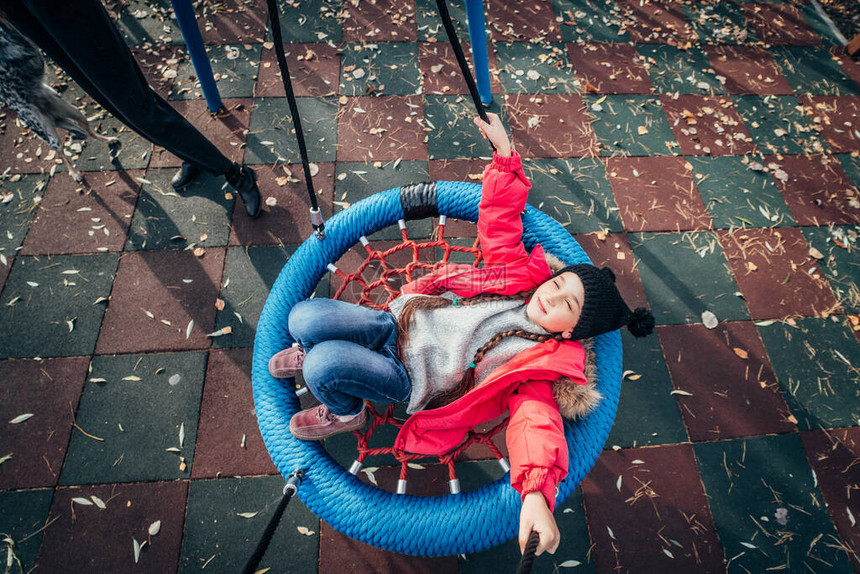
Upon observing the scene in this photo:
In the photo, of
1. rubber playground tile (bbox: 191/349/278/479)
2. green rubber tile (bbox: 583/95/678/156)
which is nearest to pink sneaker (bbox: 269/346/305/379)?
rubber playground tile (bbox: 191/349/278/479)

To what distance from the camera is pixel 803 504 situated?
2.70 m

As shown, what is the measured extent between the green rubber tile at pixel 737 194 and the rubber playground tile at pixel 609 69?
105 centimetres

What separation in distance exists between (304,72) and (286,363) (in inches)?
125

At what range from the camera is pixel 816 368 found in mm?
3117

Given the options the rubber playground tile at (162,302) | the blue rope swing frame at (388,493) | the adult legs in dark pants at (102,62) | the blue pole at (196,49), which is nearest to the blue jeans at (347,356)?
the blue rope swing frame at (388,493)

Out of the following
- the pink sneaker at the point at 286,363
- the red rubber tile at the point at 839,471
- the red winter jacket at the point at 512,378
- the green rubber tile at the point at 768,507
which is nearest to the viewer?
the red winter jacket at the point at 512,378

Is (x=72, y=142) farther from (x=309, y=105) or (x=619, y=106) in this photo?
(x=619, y=106)

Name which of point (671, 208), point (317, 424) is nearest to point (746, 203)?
point (671, 208)

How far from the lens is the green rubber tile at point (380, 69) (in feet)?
14.1

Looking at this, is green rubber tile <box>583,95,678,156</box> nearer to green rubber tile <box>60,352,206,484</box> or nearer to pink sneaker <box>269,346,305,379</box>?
pink sneaker <box>269,346,305,379</box>

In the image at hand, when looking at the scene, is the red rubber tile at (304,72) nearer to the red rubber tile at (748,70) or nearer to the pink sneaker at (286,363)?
the pink sneaker at (286,363)

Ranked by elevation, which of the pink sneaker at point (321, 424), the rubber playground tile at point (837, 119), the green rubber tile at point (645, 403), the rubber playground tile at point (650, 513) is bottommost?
the rubber playground tile at point (650, 513)

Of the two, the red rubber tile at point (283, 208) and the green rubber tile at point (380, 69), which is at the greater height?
the green rubber tile at point (380, 69)

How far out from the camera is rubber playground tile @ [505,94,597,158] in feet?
13.1
